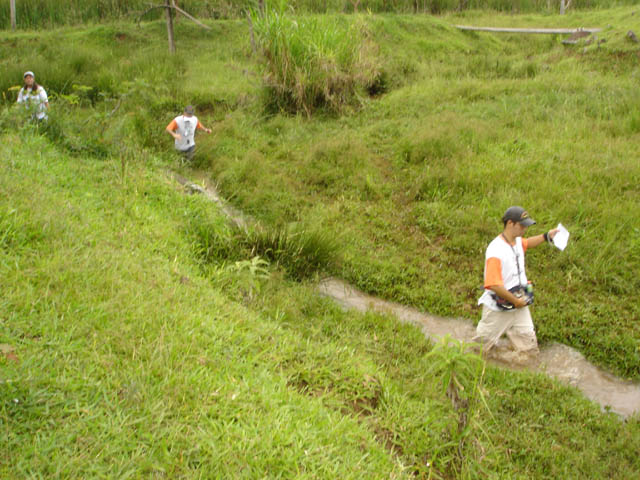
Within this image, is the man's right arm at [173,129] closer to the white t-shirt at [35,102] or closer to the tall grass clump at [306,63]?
the white t-shirt at [35,102]

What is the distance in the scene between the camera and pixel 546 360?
5.18 m

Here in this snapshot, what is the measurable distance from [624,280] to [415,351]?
2706mm

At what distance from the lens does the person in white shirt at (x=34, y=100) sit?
A: 283 inches

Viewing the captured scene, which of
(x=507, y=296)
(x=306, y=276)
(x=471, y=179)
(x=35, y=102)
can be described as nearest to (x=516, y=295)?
(x=507, y=296)

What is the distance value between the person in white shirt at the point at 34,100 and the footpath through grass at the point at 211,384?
210 centimetres

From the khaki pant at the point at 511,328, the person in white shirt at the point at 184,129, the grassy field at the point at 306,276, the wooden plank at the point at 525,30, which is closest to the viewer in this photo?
the grassy field at the point at 306,276

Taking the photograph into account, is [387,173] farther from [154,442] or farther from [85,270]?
[154,442]

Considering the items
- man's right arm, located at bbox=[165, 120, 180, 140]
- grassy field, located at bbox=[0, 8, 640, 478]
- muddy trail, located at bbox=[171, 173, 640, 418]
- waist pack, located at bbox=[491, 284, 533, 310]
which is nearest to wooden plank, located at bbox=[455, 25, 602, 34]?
grassy field, located at bbox=[0, 8, 640, 478]

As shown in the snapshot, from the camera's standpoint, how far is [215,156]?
9578mm

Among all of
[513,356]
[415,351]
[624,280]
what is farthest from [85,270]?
[624,280]

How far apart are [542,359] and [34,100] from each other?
7.20 metres

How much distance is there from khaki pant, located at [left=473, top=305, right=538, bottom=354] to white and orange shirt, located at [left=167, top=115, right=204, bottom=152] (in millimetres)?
6106

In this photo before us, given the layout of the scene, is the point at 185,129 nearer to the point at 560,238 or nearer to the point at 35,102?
the point at 35,102

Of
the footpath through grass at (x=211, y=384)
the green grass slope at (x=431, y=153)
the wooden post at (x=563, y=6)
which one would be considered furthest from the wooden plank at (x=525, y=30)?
the footpath through grass at (x=211, y=384)
